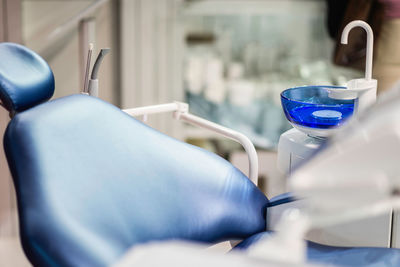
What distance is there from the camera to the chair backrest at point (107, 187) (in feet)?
2.97

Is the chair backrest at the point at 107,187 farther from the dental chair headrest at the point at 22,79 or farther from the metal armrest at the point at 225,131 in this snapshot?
the metal armrest at the point at 225,131

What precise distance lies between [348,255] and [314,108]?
0.45 metres

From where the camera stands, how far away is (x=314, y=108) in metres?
1.52

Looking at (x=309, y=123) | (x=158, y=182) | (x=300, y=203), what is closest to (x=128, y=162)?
(x=158, y=182)

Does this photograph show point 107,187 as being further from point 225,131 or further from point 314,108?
point 314,108

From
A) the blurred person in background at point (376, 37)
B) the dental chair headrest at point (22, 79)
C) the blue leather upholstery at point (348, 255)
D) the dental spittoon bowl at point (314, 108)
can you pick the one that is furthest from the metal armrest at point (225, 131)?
the blurred person in background at point (376, 37)

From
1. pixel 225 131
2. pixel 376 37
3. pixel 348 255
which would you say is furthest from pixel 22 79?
pixel 376 37

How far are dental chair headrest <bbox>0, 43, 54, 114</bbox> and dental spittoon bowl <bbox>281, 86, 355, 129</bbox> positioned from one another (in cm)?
63

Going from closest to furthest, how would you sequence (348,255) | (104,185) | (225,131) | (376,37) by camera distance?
(104,185) < (348,255) < (225,131) < (376,37)

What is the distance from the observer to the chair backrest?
91 cm

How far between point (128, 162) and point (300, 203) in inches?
15.8

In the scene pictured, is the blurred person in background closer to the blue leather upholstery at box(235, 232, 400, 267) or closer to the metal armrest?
the metal armrest

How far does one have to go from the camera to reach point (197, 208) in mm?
1171

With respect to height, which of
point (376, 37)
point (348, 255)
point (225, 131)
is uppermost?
point (376, 37)
